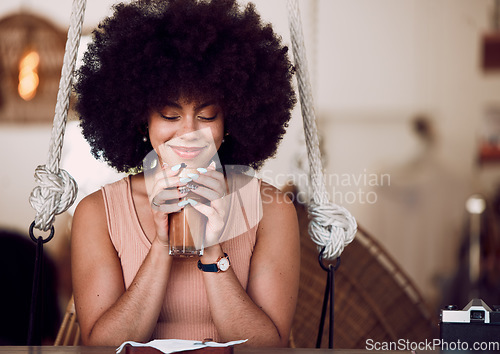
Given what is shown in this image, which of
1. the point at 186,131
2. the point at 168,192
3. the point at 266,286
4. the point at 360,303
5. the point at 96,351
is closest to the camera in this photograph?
the point at 96,351

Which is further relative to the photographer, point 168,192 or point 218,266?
point 218,266

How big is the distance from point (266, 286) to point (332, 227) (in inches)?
7.3

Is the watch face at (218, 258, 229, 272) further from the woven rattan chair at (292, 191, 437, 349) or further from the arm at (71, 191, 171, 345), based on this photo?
the woven rattan chair at (292, 191, 437, 349)

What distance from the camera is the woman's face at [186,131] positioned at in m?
1.12

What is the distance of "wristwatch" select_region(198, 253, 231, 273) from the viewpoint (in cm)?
113

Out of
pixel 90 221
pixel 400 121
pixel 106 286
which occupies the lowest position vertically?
pixel 106 286

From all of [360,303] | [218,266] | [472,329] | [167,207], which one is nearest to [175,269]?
[218,266]

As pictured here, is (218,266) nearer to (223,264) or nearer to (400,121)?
(223,264)

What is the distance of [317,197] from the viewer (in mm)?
1169

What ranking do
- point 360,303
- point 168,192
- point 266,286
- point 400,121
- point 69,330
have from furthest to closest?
point 400,121, point 360,303, point 69,330, point 266,286, point 168,192

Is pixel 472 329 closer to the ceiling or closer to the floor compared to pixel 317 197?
closer to the floor

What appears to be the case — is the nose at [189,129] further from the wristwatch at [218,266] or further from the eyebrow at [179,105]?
the wristwatch at [218,266]

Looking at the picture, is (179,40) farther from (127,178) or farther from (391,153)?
(391,153)

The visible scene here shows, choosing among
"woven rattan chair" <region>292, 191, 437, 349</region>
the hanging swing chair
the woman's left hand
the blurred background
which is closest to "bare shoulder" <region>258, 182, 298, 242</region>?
the hanging swing chair
